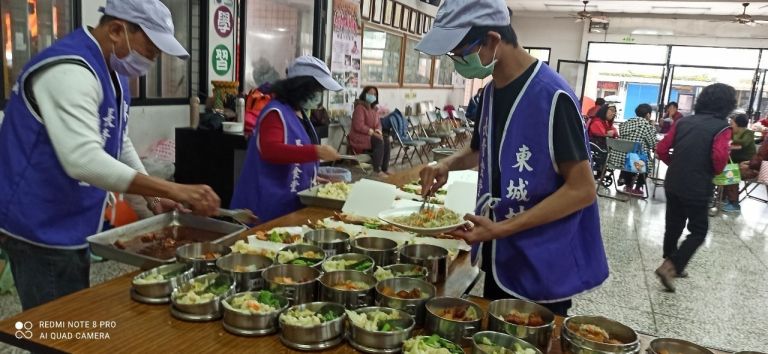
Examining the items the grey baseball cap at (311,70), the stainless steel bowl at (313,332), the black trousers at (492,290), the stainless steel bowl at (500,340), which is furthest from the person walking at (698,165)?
the stainless steel bowl at (313,332)

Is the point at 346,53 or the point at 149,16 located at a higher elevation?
the point at 346,53

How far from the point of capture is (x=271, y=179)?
2.59 metres

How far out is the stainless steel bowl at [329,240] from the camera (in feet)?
6.11

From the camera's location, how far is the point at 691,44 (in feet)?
42.0

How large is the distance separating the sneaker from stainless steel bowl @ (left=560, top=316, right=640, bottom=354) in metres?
6.69

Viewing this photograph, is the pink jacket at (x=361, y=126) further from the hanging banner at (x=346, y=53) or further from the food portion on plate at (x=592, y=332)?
the food portion on plate at (x=592, y=332)

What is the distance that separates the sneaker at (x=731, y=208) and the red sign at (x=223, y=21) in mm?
6380

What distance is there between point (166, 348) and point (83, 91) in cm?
72

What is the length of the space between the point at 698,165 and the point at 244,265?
3686 mm

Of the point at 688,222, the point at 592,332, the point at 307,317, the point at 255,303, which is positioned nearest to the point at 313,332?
the point at 307,317

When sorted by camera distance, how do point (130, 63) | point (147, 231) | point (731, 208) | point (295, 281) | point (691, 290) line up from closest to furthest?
point (295, 281)
point (130, 63)
point (147, 231)
point (691, 290)
point (731, 208)

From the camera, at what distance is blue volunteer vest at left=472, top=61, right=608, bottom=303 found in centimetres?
149

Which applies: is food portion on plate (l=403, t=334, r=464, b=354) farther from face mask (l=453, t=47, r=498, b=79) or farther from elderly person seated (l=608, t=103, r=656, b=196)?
elderly person seated (l=608, t=103, r=656, b=196)

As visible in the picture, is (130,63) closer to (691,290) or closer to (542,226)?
(542,226)
